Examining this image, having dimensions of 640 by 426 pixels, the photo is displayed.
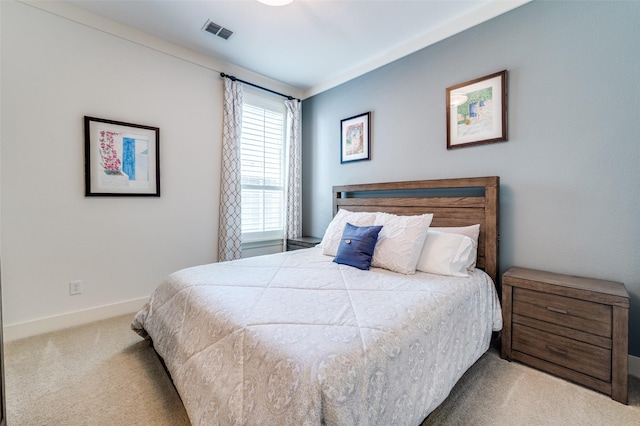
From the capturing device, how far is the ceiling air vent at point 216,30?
255 cm

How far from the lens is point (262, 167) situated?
3672 mm

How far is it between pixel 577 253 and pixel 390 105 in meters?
2.11

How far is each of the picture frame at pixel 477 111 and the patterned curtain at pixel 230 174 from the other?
2.34 metres

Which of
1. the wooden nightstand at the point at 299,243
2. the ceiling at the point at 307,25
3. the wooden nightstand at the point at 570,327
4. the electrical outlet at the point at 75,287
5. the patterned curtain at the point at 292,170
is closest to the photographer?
the wooden nightstand at the point at 570,327

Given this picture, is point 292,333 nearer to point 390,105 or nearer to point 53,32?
point 390,105

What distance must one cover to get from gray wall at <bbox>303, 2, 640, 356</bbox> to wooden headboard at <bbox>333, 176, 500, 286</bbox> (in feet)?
0.51

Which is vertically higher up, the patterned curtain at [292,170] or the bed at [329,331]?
the patterned curtain at [292,170]

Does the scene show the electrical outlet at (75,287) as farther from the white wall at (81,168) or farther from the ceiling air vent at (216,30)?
the ceiling air vent at (216,30)

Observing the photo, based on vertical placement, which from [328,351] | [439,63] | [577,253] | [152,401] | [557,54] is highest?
[439,63]

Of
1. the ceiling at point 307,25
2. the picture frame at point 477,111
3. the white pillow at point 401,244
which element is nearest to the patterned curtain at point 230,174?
the ceiling at point 307,25

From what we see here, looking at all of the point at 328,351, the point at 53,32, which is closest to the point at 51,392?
the point at 328,351

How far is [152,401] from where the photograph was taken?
5.08 ft

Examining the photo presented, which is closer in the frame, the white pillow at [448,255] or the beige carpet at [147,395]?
the beige carpet at [147,395]

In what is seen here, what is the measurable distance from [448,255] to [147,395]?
214cm
